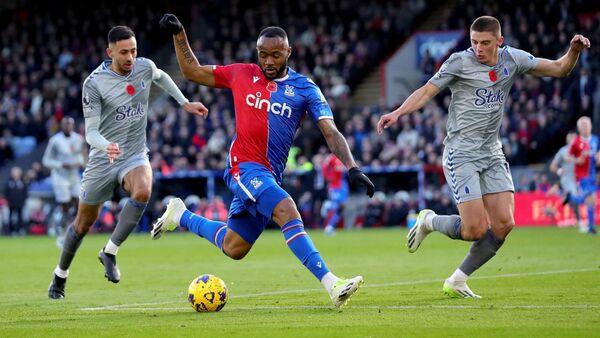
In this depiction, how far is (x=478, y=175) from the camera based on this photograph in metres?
11.4

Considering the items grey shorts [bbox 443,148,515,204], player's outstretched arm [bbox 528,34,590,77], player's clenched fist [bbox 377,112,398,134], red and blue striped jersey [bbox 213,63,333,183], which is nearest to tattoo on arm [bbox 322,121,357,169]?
red and blue striped jersey [bbox 213,63,333,183]

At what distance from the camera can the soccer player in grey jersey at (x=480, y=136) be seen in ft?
36.7

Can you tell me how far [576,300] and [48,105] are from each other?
30.9 metres

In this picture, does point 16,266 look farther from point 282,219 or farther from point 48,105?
point 48,105

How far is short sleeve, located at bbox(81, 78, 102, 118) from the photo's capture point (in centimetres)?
1235

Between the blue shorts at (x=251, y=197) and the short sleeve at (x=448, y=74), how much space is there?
1980 mm

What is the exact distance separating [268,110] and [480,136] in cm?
231

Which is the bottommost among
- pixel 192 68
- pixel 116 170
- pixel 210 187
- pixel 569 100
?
pixel 210 187

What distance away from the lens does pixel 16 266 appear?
18.3 meters

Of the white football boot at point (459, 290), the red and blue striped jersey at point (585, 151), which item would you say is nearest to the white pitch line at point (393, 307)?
the white football boot at point (459, 290)

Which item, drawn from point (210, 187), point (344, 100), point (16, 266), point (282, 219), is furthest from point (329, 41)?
point (282, 219)

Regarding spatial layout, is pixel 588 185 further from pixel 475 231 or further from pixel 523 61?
pixel 475 231

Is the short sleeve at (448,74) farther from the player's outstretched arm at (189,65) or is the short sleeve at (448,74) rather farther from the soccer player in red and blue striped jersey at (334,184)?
the soccer player in red and blue striped jersey at (334,184)

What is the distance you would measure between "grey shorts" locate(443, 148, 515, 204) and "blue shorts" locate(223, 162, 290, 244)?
2.00 metres
